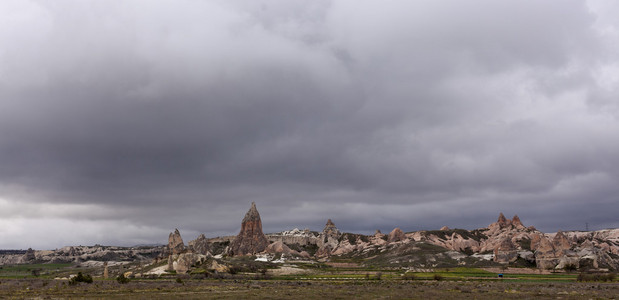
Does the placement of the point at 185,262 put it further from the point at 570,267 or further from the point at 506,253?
the point at 570,267

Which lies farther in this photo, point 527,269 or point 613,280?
point 527,269

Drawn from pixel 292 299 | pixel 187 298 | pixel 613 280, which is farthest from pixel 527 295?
pixel 613 280

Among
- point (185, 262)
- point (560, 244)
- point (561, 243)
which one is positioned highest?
point (561, 243)

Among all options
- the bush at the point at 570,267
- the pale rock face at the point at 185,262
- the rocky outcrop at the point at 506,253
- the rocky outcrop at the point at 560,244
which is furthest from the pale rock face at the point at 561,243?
the pale rock face at the point at 185,262

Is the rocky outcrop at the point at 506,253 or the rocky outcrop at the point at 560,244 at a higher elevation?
the rocky outcrop at the point at 560,244

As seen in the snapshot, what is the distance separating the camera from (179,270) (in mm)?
137500

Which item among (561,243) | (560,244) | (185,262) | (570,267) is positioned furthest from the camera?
(560,244)

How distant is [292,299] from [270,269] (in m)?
91.9

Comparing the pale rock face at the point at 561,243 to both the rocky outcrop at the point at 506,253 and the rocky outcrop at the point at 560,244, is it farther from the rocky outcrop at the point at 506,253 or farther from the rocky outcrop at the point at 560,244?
the rocky outcrop at the point at 506,253

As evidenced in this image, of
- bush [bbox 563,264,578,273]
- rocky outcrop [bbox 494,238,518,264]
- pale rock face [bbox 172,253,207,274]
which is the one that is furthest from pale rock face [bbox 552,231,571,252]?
pale rock face [bbox 172,253,207,274]

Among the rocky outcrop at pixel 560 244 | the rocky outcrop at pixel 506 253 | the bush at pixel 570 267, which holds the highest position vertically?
the rocky outcrop at pixel 560 244

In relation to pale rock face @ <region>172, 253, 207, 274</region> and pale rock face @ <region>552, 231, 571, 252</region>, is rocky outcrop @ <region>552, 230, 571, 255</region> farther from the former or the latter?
pale rock face @ <region>172, 253, 207, 274</region>

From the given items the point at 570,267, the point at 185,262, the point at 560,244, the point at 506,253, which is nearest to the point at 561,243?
the point at 560,244

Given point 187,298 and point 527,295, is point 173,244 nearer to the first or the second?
point 187,298
